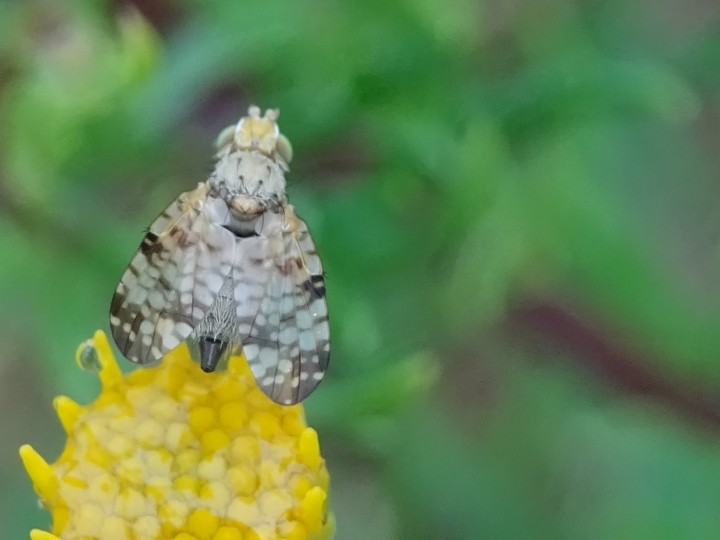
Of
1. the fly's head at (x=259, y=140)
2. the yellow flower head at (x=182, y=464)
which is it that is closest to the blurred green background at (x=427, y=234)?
the fly's head at (x=259, y=140)

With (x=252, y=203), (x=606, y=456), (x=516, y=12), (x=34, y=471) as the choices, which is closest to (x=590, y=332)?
(x=606, y=456)

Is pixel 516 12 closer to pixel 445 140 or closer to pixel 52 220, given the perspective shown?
pixel 445 140

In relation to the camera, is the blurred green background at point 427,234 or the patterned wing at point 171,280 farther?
the blurred green background at point 427,234

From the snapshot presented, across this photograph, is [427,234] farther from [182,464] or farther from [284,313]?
[182,464]

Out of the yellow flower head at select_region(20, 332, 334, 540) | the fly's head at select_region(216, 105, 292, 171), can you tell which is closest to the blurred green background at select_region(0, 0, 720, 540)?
the fly's head at select_region(216, 105, 292, 171)

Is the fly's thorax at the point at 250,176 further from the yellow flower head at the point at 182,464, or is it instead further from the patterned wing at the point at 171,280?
the yellow flower head at the point at 182,464

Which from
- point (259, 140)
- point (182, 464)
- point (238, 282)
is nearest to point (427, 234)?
point (259, 140)

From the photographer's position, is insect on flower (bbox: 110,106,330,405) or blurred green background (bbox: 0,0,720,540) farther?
blurred green background (bbox: 0,0,720,540)

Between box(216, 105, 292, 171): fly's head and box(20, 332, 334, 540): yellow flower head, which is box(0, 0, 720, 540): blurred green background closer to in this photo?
box(216, 105, 292, 171): fly's head
